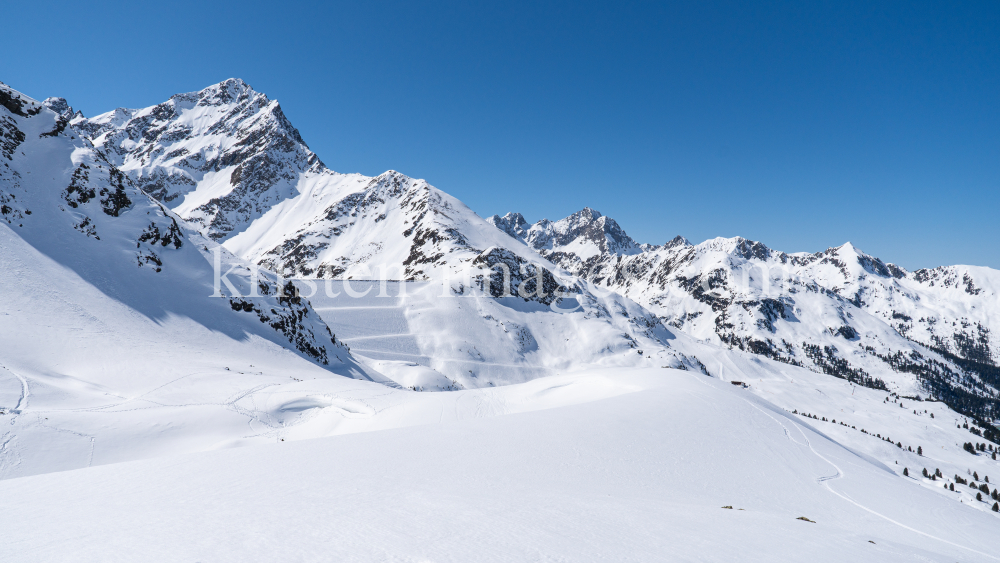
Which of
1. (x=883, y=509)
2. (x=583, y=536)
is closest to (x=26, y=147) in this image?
(x=583, y=536)

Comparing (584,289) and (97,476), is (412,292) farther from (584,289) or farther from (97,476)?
(97,476)

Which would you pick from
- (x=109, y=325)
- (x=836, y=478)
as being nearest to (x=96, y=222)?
(x=109, y=325)

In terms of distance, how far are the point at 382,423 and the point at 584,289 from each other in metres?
115

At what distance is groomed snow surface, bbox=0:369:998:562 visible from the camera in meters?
3.84

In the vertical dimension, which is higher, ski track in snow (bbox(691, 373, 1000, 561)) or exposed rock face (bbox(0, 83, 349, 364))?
exposed rock face (bbox(0, 83, 349, 364))

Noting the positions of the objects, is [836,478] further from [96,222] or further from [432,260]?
[432,260]

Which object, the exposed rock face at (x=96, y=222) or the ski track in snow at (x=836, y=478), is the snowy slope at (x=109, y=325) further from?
the ski track in snow at (x=836, y=478)

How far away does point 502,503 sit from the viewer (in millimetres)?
5629

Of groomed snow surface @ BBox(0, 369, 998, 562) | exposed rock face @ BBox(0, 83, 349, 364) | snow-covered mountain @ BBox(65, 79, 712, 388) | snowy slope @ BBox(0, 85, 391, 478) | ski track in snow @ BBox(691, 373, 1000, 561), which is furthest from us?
snow-covered mountain @ BBox(65, 79, 712, 388)

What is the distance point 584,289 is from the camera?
126688mm

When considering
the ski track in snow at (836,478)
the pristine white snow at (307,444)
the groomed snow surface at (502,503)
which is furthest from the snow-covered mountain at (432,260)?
the groomed snow surface at (502,503)

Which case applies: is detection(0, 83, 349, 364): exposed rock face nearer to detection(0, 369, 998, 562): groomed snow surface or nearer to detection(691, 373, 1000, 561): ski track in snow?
detection(0, 369, 998, 562): groomed snow surface

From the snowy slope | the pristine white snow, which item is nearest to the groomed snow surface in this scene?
the pristine white snow

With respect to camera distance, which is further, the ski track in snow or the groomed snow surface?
the ski track in snow
